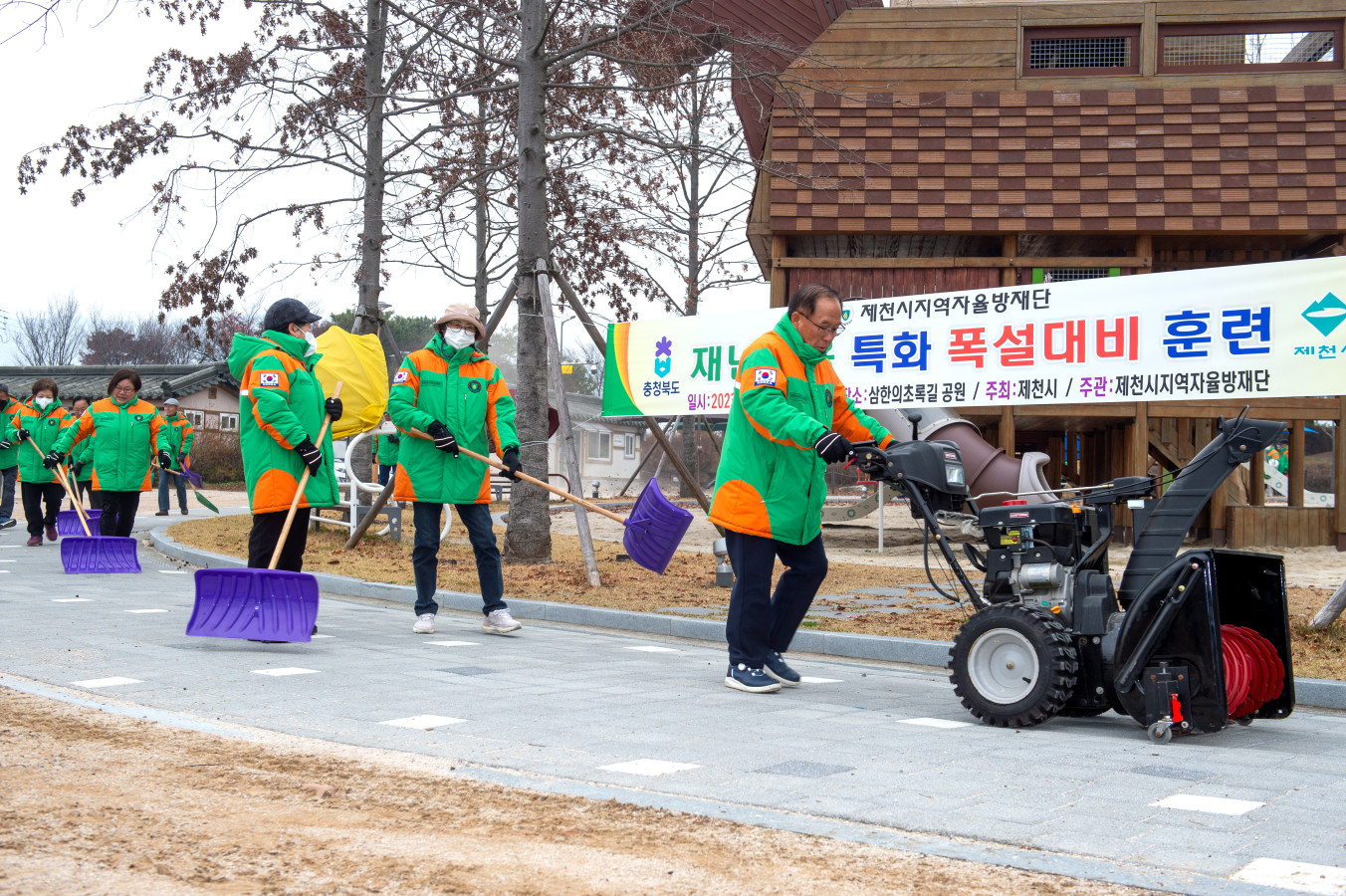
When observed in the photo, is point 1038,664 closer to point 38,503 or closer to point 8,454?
point 38,503

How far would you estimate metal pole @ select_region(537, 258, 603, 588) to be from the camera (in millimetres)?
9312

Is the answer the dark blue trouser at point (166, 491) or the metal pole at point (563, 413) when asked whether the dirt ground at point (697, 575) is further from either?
the dark blue trouser at point (166, 491)

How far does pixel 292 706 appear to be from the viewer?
474 centimetres

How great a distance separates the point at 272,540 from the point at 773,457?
3.13 meters

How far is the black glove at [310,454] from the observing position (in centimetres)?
670

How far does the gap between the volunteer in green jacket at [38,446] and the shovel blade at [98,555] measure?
10.8 ft

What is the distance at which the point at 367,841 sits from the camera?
292 centimetres

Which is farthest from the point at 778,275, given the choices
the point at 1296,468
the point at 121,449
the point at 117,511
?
the point at 117,511

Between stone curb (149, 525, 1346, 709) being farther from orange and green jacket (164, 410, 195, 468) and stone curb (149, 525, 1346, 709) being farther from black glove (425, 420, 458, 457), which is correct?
orange and green jacket (164, 410, 195, 468)

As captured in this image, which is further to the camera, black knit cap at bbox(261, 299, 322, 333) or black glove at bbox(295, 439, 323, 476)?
black knit cap at bbox(261, 299, 322, 333)

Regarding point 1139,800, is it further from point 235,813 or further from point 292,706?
point 292,706

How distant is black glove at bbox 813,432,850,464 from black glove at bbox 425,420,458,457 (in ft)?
9.11

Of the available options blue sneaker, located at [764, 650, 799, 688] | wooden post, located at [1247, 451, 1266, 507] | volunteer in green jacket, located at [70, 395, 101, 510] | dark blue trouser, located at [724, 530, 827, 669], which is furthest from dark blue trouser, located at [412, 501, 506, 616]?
wooden post, located at [1247, 451, 1266, 507]

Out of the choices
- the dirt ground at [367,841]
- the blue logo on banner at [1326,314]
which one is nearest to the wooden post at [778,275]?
the blue logo on banner at [1326,314]
